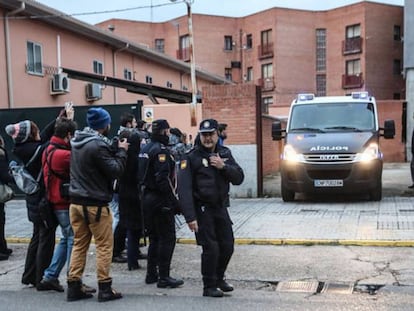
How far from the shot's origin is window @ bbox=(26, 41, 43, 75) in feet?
56.6

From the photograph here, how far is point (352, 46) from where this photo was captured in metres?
47.4

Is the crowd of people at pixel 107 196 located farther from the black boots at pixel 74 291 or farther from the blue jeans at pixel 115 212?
the blue jeans at pixel 115 212

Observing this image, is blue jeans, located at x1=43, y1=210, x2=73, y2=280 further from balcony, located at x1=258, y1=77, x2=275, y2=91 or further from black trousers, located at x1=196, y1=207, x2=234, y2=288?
balcony, located at x1=258, y1=77, x2=275, y2=91

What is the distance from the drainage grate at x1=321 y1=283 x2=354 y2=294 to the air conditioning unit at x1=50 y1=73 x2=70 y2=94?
1392 centimetres

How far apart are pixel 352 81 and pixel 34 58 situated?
35273mm

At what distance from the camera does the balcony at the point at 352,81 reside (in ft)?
153

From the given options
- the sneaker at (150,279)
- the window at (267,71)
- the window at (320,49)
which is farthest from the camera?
the window at (320,49)

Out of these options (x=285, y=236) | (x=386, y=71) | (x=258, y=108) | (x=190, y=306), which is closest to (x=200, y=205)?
(x=190, y=306)

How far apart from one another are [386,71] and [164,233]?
44.6 m

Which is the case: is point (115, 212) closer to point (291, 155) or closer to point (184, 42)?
point (291, 155)

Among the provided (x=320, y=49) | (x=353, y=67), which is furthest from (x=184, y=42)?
(x=353, y=67)

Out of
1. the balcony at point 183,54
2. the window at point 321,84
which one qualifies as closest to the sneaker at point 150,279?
the window at point 321,84

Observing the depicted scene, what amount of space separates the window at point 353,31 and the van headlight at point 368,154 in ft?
127

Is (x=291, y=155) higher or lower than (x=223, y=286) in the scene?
higher
